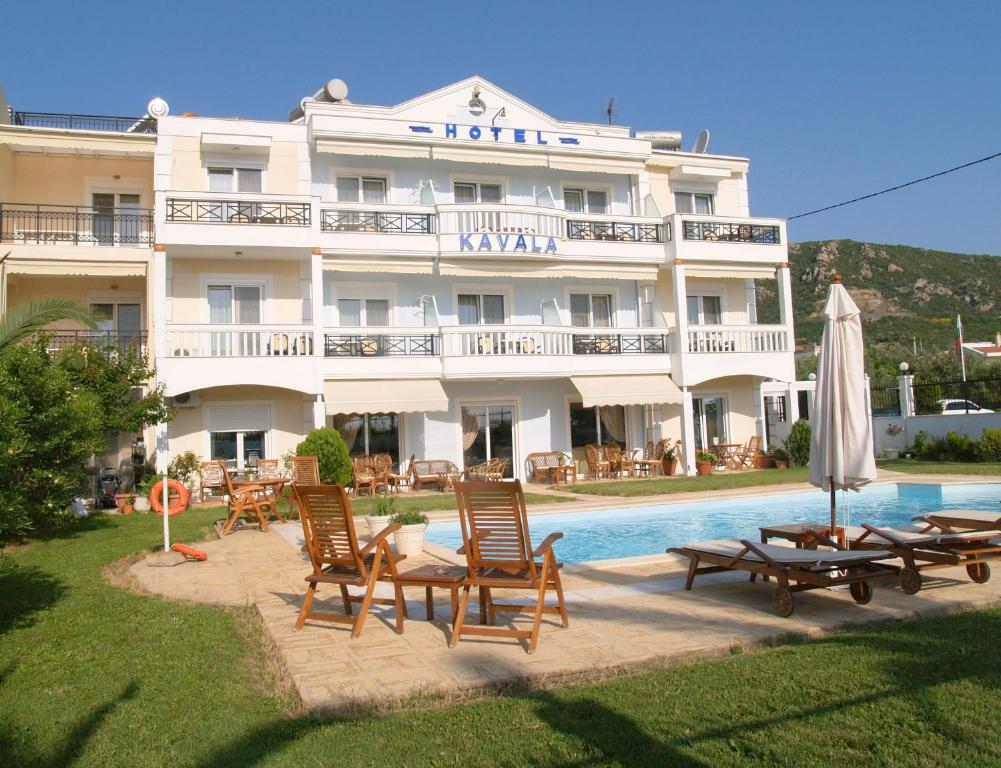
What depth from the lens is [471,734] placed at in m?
3.81

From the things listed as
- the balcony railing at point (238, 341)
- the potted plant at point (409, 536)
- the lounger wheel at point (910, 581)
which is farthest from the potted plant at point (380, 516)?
the balcony railing at point (238, 341)

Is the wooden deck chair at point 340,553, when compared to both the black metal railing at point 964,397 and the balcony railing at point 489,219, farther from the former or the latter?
the black metal railing at point 964,397

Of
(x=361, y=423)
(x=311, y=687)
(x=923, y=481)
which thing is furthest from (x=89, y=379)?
(x=923, y=481)

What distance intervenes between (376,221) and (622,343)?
23.4 ft

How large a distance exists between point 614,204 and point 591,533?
1271cm

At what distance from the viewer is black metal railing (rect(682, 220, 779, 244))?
22.0 metres

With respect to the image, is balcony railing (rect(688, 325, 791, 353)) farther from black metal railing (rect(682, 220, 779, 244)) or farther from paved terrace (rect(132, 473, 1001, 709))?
paved terrace (rect(132, 473, 1001, 709))

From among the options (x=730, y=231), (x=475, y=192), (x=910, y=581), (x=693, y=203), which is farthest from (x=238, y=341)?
(x=910, y=581)

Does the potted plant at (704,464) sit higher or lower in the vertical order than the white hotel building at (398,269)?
lower

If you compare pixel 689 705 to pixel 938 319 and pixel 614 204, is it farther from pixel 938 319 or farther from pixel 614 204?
pixel 938 319

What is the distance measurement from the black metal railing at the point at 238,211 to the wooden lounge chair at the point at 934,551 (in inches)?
598

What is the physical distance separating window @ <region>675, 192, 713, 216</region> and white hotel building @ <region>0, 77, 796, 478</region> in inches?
55.8

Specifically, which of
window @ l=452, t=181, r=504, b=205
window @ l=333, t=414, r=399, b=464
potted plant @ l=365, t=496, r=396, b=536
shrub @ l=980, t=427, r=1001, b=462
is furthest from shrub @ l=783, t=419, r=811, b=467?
potted plant @ l=365, t=496, r=396, b=536

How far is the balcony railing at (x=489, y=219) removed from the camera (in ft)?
65.3
